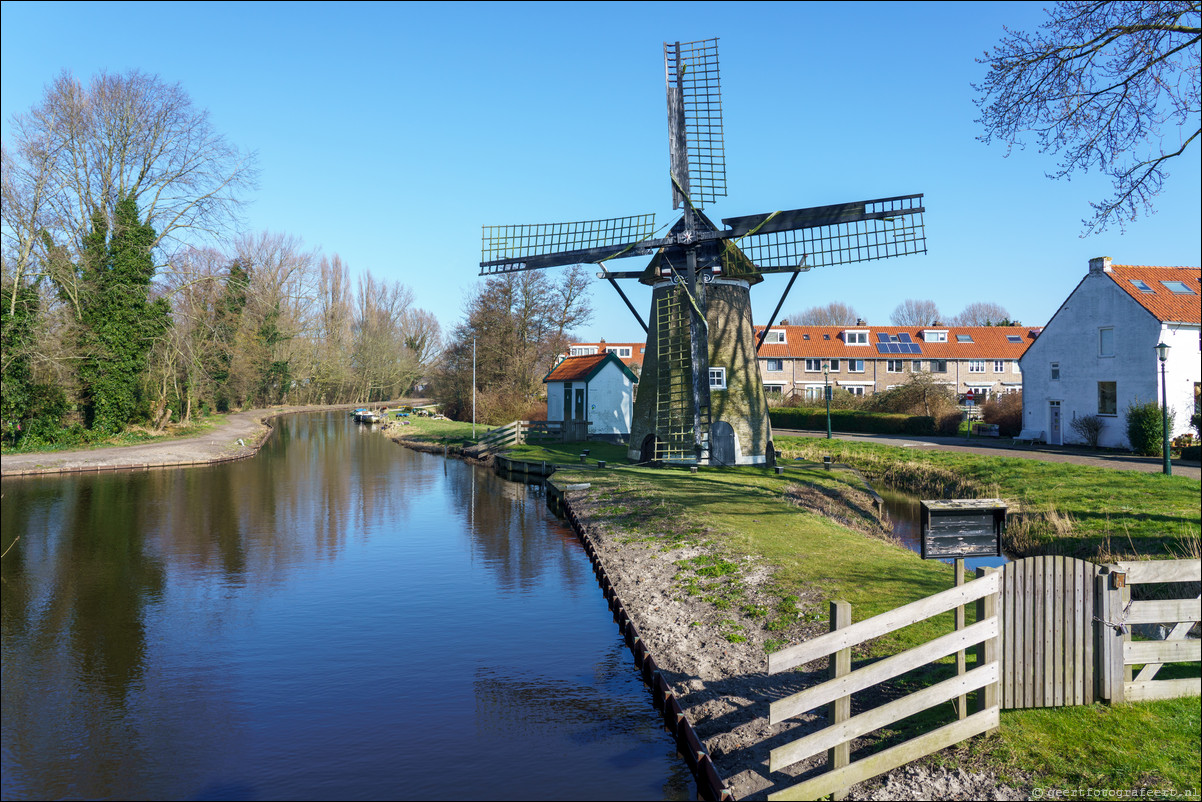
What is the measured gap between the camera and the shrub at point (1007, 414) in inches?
1467

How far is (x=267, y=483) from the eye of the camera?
29656 millimetres

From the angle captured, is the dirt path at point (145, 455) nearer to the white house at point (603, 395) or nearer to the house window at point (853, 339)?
the white house at point (603, 395)

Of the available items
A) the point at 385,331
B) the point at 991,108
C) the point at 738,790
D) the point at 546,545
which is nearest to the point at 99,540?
the point at 546,545

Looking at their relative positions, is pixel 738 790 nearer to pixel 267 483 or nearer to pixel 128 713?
pixel 128 713

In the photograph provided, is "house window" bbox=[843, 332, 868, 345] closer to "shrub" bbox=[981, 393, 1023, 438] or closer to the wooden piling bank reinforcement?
"shrub" bbox=[981, 393, 1023, 438]

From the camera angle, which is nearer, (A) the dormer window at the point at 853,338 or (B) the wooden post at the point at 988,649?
(B) the wooden post at the point at 988,649

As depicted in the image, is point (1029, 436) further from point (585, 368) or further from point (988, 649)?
point (988, 649)

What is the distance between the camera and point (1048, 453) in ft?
94.1

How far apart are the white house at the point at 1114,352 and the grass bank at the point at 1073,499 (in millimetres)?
7287

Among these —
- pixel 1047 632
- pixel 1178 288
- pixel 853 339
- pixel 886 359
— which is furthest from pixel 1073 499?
pixel 853 339

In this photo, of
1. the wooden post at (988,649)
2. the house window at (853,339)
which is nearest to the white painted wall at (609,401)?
the house window at (853,339)

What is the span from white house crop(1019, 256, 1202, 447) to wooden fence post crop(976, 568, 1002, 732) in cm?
2672

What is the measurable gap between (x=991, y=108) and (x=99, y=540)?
2062 centimetres

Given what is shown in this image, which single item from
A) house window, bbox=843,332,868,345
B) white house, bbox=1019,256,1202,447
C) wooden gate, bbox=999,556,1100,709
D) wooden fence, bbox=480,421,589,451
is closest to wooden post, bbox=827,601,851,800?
wooden gate, bbox=999,556,1100,709
